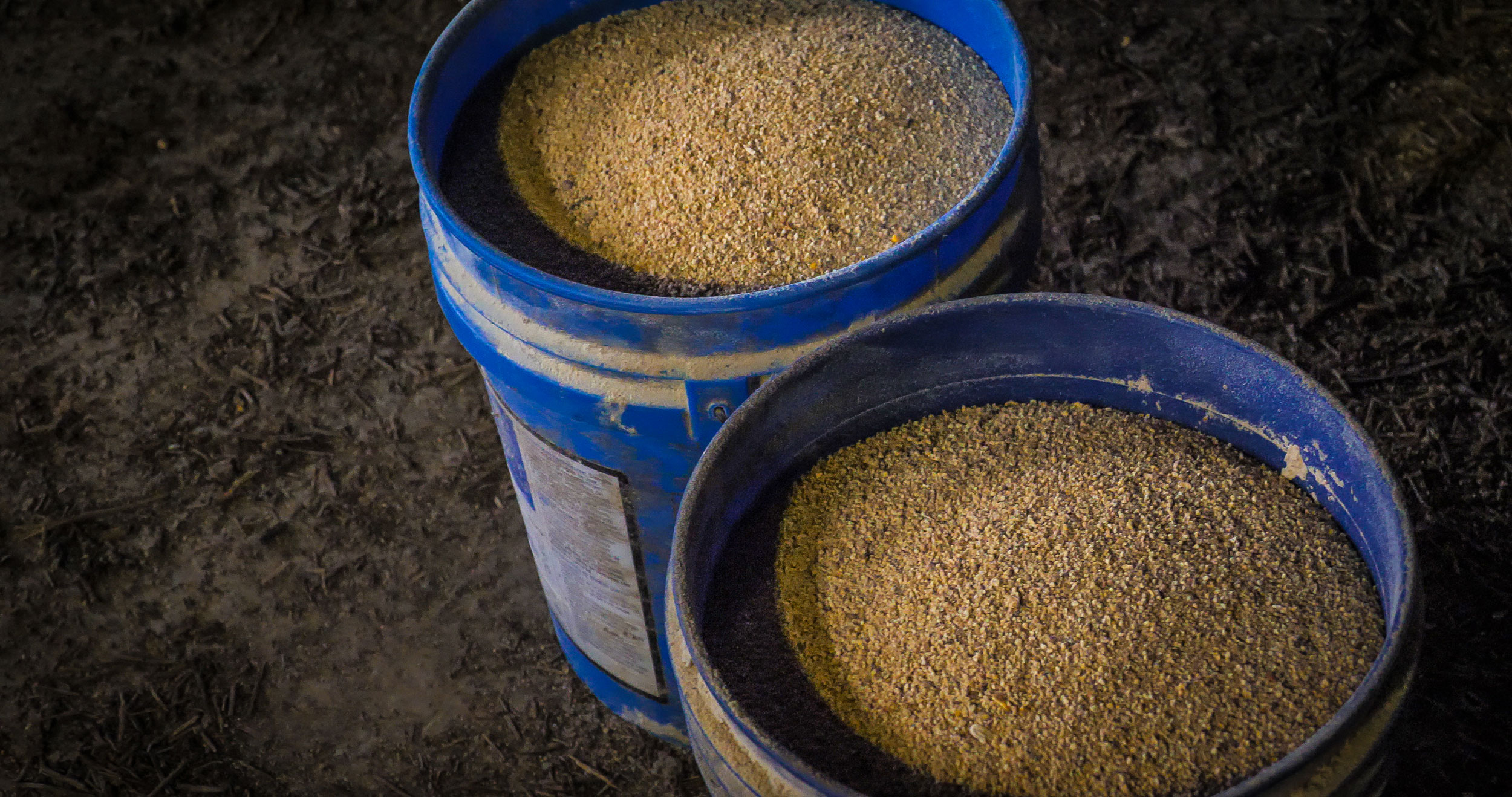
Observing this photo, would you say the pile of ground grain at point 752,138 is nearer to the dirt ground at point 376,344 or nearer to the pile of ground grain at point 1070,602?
the pile of ground grain at point 1070,602

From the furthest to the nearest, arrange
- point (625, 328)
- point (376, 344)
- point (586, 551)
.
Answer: point (376, 344) → point (586, 551) → point (625, 328)

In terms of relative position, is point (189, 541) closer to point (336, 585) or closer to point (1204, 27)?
point (336, 585)

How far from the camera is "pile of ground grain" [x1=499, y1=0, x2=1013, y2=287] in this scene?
1943 millimetres

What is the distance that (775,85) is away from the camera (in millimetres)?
2098

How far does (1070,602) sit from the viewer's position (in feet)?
5.21

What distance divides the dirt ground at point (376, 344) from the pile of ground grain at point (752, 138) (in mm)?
1309

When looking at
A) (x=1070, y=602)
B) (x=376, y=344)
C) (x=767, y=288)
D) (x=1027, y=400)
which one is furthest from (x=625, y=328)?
(x=376, y=344)

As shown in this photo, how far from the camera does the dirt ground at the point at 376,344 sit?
2910mm

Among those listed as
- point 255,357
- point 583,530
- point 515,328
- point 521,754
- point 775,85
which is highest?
point 775,85

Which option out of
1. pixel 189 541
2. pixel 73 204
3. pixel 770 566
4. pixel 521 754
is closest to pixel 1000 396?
pixel 770 566

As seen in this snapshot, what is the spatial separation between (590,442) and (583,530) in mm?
278

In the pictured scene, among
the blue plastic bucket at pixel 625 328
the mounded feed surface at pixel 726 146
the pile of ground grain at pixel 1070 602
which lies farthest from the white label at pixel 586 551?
the pile of ground grain at pixel 1070 602

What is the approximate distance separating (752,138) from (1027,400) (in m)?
0.57

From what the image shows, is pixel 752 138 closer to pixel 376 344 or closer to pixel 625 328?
pixel 625 328
